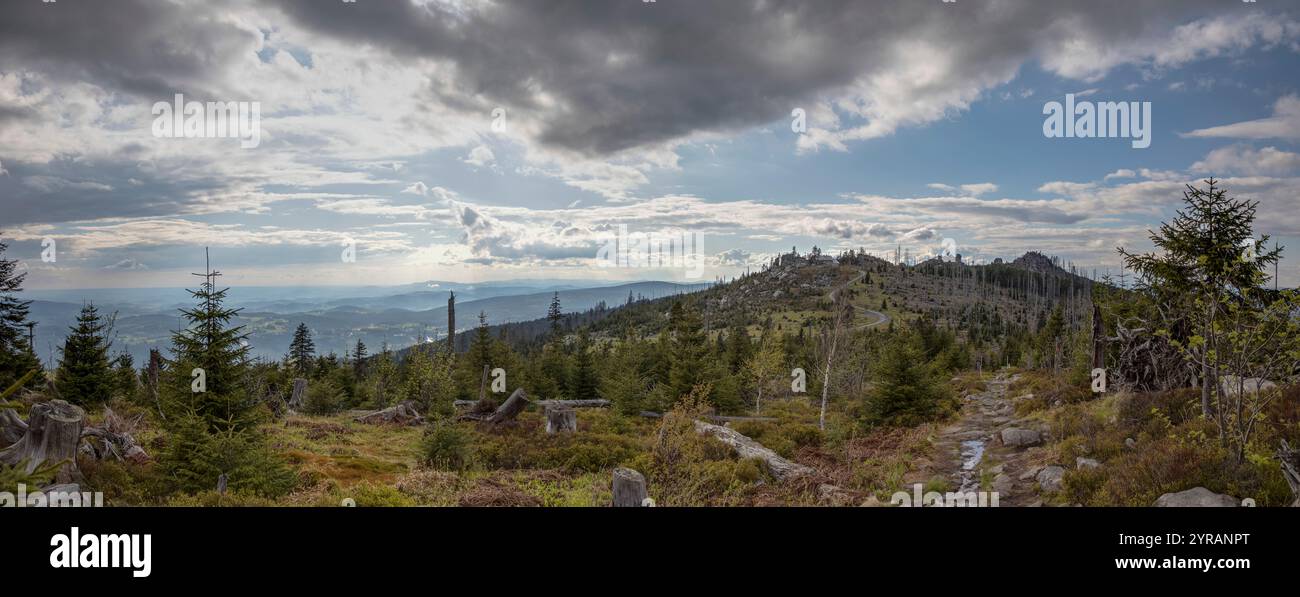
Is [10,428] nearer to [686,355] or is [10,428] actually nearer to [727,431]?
[727,431]

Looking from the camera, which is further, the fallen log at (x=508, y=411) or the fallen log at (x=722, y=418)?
the fallen log at (x=722, y=418)

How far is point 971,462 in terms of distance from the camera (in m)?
15.7

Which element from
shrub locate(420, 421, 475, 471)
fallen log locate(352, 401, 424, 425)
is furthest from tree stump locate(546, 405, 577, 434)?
fallen log locate(352, 401, 424, 425)

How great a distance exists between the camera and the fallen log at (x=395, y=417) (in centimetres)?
2608

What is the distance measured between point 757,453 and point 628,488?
9031 mm

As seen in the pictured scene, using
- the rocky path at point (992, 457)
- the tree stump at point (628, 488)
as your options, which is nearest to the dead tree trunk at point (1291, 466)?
the rocky path at point (992, 457)

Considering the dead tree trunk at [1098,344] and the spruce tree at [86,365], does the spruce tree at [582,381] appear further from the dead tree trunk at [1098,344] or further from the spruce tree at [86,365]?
the dead tree trunk at [1098,344]

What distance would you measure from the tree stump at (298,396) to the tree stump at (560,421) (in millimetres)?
23263

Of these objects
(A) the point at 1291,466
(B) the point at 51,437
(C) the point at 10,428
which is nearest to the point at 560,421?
(B) the point at 51,437
